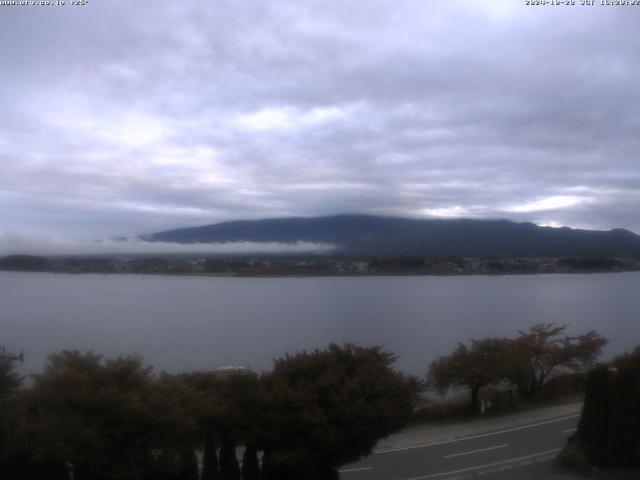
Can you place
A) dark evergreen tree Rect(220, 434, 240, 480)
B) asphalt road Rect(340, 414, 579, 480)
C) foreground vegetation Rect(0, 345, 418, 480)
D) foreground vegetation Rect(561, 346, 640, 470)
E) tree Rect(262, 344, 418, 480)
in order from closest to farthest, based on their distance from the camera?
foreground vegetation Rect(0, 345, 418, 480)
tree Rect(262, 344, 418, 480)
dark evergreen tree Rect(220, 434, 240, 480)
foreground vegetation Rect(561, 346, 640, 470)
asphalt road Rect(340, 414, 579, 480)

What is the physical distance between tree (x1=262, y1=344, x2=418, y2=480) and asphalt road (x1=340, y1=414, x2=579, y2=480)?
3.19m

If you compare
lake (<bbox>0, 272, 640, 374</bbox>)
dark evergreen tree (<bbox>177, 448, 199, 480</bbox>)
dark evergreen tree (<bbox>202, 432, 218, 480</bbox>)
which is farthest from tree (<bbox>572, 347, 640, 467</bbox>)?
lake (<bbox>0, 272, 640, 374</bbox>)

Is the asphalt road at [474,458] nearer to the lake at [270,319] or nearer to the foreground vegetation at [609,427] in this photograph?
the foreground vegetation at [609,427]

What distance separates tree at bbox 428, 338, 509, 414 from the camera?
29906 mm

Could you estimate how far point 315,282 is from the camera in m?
129

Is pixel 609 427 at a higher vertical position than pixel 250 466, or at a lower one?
higher

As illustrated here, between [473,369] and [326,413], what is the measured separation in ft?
54.6

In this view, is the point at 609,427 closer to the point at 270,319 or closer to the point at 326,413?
the point at 326,413

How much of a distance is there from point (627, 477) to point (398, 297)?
255 ft

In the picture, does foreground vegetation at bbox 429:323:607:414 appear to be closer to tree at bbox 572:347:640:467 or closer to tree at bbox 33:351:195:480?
tree at bbox 572:347:640:467

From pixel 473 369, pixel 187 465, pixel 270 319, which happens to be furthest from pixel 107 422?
pixel 270 319

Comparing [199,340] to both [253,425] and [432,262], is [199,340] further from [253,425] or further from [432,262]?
[432,262]

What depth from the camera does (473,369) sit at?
98.4 ft

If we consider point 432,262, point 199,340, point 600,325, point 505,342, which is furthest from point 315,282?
point 505,342
